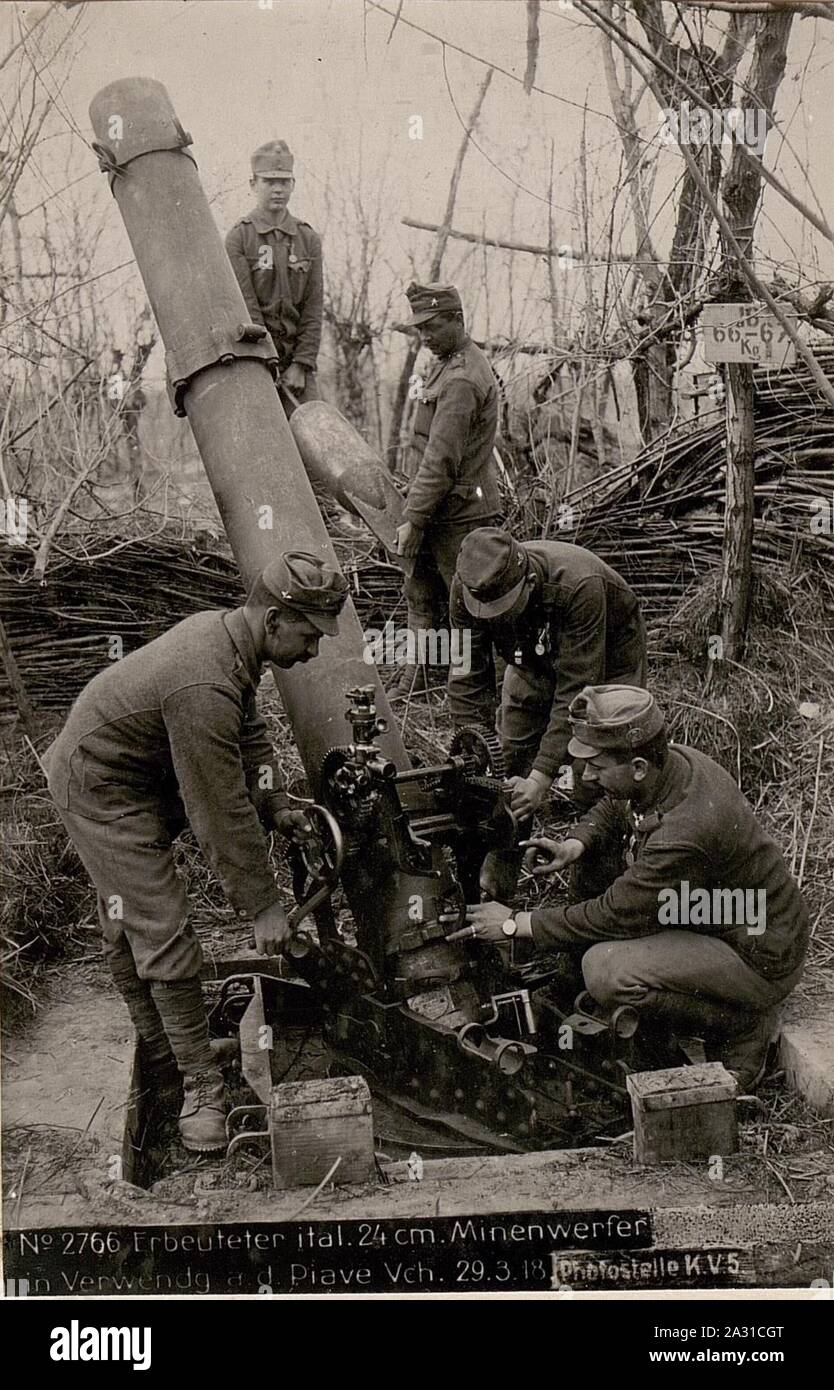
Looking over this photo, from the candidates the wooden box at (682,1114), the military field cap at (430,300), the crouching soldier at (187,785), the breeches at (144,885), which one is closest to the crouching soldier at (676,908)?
the wooden box at (682,1114)

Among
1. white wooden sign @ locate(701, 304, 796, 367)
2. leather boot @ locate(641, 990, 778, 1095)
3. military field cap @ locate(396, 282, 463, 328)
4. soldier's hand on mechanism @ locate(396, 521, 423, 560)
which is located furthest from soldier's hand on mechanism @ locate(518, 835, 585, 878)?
military field cap @ locate(396, 282, 463, 328)

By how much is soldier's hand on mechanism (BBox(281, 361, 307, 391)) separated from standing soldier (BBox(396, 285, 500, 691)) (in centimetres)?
55

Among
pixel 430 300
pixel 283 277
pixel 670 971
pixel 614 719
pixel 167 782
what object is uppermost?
pixel 283 277

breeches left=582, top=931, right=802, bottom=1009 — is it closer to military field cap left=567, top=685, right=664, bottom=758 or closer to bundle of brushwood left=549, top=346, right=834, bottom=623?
military field cap left=567, top=685, right=664, bottom=758

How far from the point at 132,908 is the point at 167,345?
6.45 ft

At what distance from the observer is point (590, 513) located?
5301 mm

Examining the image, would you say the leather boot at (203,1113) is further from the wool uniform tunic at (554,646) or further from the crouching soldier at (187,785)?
the wool uniform tunic at (554,646)

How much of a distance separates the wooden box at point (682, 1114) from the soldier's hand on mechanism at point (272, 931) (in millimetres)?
1149

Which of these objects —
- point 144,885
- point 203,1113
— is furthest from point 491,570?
point 203,1113

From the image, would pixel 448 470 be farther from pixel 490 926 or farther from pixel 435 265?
pixel 490 926

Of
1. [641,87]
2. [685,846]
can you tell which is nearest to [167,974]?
[685,846]

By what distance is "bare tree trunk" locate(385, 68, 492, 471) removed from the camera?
14.4ft

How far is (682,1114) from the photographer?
149 inches

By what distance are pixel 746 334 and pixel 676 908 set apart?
2.08 metres
